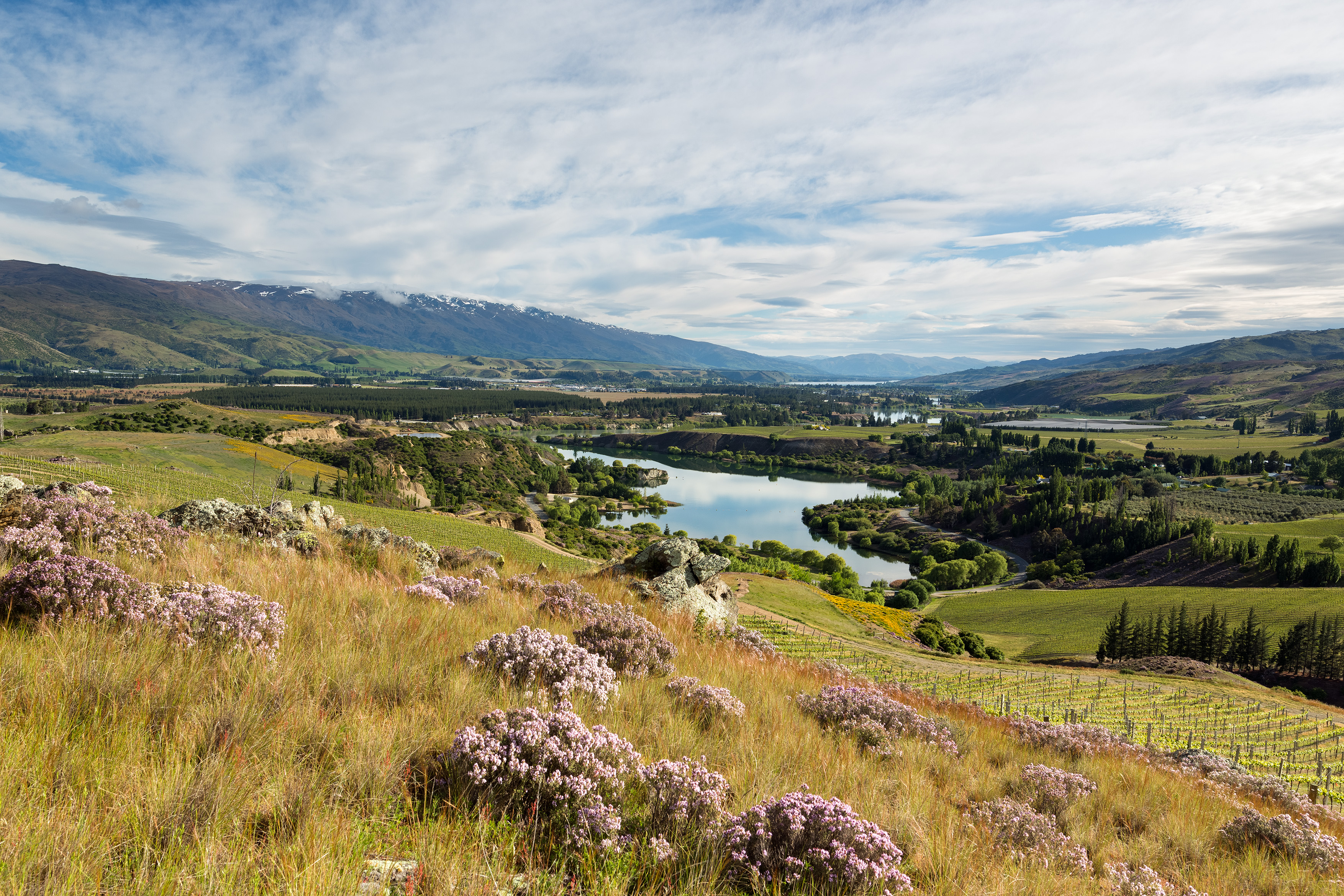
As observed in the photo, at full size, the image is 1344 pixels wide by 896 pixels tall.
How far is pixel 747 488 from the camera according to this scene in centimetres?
14512

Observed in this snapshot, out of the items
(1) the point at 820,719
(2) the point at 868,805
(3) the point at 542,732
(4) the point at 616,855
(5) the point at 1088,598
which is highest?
(3) the point at 542,732

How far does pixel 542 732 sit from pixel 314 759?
1.24 metres

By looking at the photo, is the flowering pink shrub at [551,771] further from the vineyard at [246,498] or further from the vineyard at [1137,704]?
the vineyard at [1137,704]

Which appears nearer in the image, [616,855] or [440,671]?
[616,855]

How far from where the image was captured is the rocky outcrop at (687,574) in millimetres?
13555

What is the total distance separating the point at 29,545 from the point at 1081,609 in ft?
266

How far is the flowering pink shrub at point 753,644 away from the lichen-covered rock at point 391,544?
5.70m

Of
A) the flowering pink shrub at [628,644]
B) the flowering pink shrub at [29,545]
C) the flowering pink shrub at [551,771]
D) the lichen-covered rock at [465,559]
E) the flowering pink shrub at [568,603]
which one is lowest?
the lichen-covered rock at [465,559]

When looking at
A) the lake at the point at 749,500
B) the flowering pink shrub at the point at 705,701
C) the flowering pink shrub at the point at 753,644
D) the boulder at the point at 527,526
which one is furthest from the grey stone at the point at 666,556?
the lake at the point at 749,500

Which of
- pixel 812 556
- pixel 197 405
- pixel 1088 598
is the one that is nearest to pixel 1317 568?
pixel 1088 598

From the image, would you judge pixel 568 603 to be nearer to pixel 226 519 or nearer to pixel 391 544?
pixel 391 544

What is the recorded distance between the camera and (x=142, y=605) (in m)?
4.93

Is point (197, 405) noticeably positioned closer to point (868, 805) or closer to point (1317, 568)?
point (868, 805)

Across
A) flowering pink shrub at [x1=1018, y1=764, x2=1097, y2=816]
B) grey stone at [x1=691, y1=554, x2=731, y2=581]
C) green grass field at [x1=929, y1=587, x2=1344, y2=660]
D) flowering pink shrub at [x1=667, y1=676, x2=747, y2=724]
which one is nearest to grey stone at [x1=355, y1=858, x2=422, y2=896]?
flowering pink shrub at [x1=667, y1=676, x2=747, y2=724]
